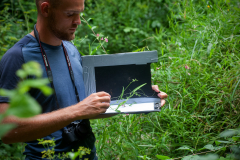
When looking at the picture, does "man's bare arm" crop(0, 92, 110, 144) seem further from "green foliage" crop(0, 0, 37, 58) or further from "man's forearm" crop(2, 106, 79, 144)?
"green foliage" crop(0, 0, 37, 58)

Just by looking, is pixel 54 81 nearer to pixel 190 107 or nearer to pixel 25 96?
pixel 25 96

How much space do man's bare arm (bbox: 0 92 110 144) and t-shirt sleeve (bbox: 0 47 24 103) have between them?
0.10m

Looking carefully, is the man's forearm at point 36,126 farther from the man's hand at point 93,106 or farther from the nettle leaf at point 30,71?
the nettle leaf at point 30,71

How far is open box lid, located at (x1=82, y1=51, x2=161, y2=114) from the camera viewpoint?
1.46 meters

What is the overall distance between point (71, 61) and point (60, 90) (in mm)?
275

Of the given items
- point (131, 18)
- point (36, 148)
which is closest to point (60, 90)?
point (36, 148)

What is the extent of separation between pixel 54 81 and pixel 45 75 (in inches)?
2.9

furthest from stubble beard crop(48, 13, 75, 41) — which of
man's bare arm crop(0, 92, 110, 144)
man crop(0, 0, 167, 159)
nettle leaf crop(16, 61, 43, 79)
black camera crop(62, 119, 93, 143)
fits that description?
nettle leaf crop(16, 61, 43, 79)

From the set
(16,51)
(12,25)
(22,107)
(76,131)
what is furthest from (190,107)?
(12,25)

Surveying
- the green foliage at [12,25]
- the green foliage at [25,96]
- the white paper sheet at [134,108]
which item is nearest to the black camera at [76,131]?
the white paper sheet at [134,108]

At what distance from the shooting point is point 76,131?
140cm

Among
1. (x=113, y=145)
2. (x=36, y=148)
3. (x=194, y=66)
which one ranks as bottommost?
(x=113, y=145)

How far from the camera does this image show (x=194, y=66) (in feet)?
8.03

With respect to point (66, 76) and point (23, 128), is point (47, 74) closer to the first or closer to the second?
point (66, 76)
